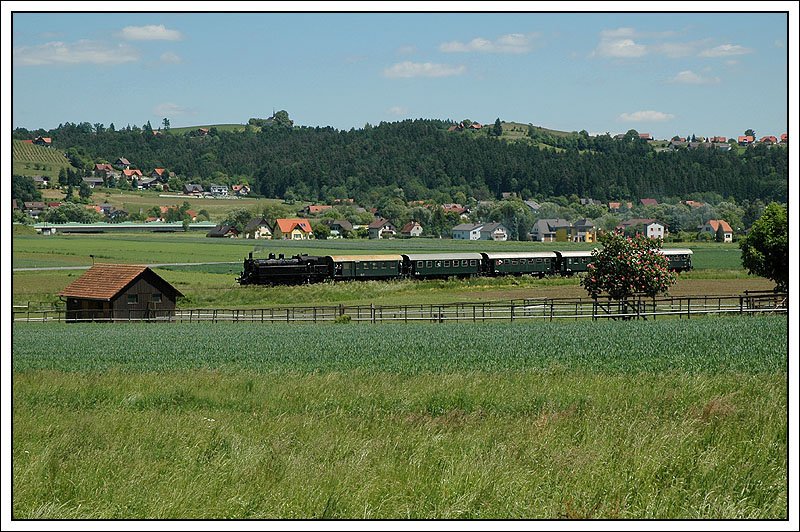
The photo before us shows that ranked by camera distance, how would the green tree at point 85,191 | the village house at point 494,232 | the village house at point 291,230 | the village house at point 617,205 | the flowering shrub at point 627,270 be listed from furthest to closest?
the green tree at point 85,191 < the village house at point 494,232 < the village house at point 291,230 < the village house at point 617,205 < the flowering shrub at point 627,270

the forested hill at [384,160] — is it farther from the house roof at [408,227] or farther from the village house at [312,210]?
the house roof at [408,227]

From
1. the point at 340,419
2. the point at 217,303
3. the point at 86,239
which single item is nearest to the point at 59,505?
the point at 340,419

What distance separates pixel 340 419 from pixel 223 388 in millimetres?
2713

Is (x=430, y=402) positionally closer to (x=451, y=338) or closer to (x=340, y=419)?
(x=340, y=419)

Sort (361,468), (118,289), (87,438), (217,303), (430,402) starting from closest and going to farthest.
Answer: (361,468) < (87,438) < (430,402) < (118,289) < (217,303)

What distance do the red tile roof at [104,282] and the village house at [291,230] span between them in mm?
38019

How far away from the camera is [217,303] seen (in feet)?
138

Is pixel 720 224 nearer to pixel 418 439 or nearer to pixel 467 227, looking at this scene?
pixel 467 227

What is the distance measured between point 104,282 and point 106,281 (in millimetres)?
88

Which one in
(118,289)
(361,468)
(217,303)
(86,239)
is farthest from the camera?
(86,239)

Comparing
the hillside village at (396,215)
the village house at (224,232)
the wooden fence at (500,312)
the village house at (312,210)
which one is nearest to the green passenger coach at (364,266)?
the wooden fence at (500,312)

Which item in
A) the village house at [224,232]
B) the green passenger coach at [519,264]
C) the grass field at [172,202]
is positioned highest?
the grass field at [172,202]

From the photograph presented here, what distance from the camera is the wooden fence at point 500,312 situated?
91.0 ft

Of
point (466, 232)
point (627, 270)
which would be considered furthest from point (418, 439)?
point (466, 232)
